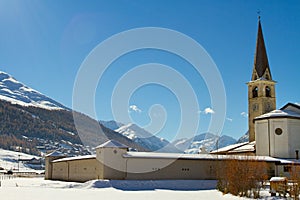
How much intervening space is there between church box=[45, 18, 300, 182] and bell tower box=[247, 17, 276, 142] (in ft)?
12.4

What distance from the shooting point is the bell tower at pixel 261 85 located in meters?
65.9

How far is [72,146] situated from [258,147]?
495 ft

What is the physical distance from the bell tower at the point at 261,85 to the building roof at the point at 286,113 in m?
12.7

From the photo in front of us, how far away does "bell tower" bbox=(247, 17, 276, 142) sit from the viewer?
65.9m

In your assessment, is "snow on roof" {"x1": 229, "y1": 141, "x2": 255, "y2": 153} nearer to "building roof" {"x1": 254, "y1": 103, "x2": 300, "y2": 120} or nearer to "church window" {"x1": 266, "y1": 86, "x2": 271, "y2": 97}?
"building roof" {"x1": 254, "y1": 103, "x2": 300, "y2": 120}

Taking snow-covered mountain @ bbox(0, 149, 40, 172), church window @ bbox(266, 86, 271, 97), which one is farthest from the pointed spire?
snow-covered mountain @ bbox(0, 149, 40, 172)

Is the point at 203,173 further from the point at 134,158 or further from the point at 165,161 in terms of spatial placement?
the point at 134,158

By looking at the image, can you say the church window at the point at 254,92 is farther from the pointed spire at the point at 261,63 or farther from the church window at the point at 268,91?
the pointed spire at the point at 261,63

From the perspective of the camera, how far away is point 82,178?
45.0m

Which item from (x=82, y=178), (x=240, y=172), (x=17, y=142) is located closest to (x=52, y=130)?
(x=17, y=142)

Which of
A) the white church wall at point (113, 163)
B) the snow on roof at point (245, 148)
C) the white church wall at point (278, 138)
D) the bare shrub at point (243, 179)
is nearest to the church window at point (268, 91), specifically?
the snow on roof at point (245, 148)

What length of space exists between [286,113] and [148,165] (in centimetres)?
1877

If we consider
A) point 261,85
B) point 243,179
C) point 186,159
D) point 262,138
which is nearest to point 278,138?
point 262,138

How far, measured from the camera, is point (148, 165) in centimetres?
4069
